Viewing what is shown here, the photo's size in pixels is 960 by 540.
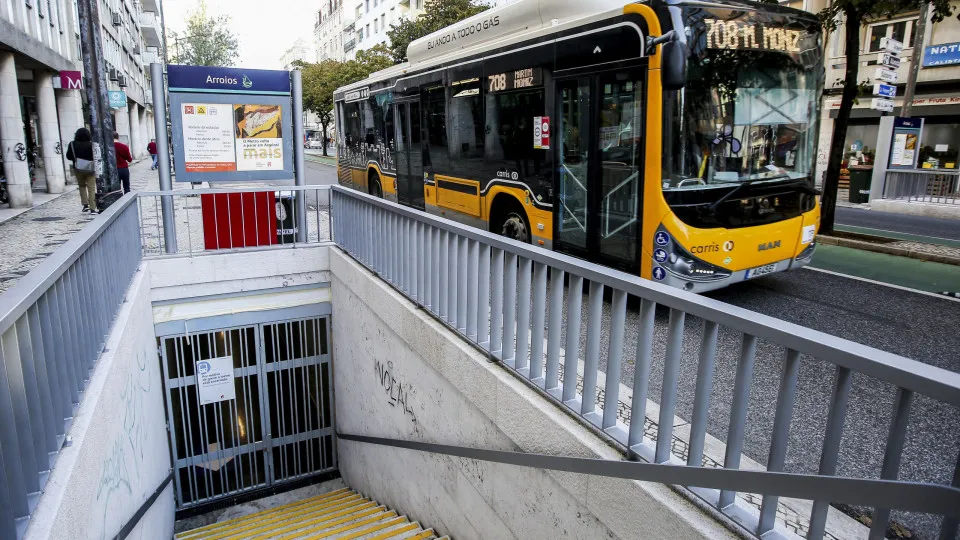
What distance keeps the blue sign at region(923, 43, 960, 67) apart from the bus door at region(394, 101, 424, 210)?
21.8m

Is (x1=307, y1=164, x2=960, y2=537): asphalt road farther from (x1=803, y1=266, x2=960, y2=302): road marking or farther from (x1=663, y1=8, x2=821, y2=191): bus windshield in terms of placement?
(x1=663, y1=8, x2=821, y2=191): bus windshield

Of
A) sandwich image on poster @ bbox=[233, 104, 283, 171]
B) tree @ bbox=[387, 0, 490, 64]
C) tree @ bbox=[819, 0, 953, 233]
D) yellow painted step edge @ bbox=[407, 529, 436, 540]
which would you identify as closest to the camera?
yellow painted step edge @ bbox=[407, 529, 436, 540]

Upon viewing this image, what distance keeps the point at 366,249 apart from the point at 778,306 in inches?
186

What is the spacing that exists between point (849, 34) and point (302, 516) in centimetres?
1224

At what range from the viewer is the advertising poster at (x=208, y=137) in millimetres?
8219

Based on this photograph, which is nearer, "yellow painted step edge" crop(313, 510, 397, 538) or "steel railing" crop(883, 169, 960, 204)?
"yellow painted step edge" crop(313, 510, 397, 538)

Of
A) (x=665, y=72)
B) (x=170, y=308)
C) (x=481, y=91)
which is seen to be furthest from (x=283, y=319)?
(x=665, y=72)

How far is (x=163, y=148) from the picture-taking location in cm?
815

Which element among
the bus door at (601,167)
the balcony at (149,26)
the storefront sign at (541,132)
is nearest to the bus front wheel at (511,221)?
the bus door at (601,167)

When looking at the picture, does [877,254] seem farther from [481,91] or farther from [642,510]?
[642,510]

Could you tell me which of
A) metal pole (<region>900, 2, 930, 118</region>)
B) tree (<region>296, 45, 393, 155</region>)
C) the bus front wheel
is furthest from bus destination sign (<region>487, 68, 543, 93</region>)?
tree (<region>296, 45, 393, 155</region>)

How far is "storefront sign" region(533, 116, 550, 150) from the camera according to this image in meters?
7.50

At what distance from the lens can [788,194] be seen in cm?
685

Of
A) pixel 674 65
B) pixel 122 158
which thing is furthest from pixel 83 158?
pixel 674 65
